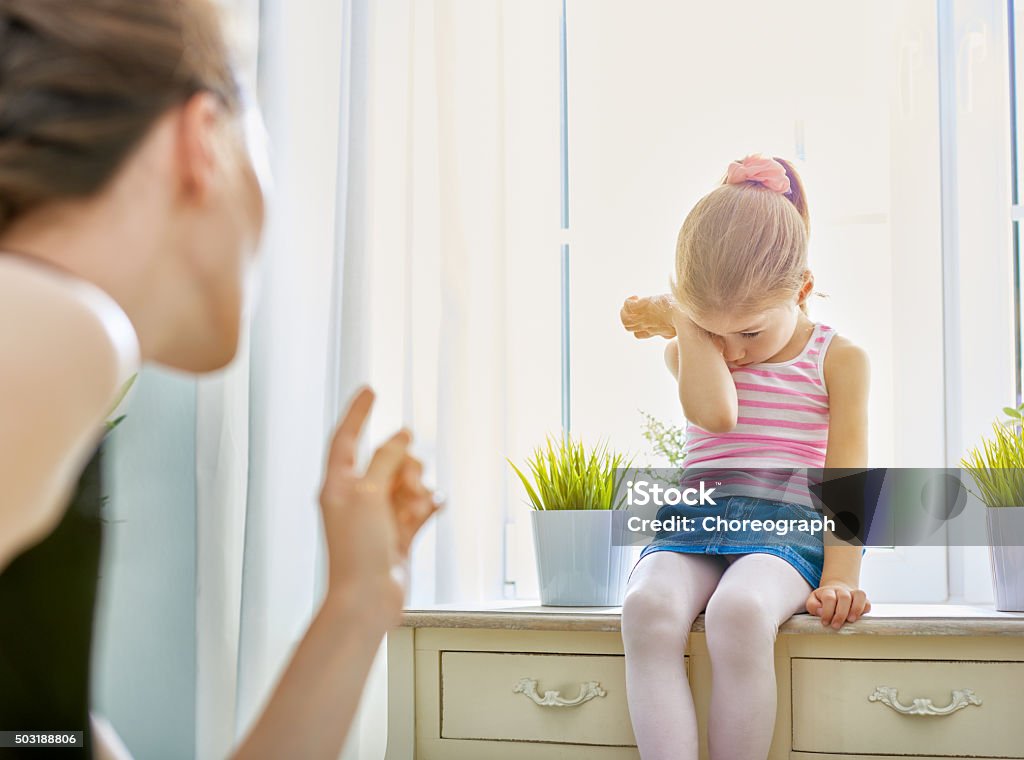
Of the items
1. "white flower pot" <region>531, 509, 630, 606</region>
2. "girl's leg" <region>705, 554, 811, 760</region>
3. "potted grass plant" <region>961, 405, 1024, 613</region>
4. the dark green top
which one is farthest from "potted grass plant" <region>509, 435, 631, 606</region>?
the dark green top

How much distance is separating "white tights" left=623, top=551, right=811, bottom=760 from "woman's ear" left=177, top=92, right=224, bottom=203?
3.21 ft

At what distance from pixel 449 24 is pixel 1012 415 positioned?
107 cm

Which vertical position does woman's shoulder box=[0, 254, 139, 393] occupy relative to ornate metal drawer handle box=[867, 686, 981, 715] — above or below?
above

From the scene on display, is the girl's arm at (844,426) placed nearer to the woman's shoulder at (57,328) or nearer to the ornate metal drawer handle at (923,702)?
the ornate metal drawer handle at (923,702)

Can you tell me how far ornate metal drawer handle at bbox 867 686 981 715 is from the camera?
124cm

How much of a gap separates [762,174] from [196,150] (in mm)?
1206

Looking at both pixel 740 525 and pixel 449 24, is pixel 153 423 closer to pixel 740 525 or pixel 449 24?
pixel 449 24

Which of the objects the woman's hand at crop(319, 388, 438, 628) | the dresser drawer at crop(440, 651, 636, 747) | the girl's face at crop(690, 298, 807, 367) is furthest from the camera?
the girl's face at crop(690, 298, 807, 367)

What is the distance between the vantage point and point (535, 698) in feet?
4.41

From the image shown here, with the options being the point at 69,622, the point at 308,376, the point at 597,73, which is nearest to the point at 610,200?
the point at 597,73

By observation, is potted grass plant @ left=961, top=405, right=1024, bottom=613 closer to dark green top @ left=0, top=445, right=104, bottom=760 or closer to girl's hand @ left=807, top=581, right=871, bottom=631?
girl's hand @ left=807, top=581, right=871, bottom=631

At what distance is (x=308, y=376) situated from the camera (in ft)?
4.98

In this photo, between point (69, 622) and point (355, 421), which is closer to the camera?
point (355, 421)

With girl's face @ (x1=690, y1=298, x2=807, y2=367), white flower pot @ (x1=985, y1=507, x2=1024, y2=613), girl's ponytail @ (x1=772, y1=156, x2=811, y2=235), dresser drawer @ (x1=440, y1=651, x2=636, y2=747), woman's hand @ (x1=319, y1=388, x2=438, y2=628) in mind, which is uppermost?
girl's ponytail @ (x1=772, y1=156, x2=811, y2=235)
